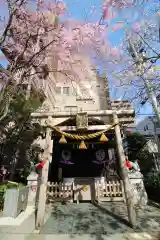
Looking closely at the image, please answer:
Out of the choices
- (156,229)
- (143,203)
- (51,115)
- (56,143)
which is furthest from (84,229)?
(56,143)

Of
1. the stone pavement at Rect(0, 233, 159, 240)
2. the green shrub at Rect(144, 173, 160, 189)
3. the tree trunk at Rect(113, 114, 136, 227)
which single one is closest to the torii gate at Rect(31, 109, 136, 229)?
the tree trunk at Rect(113, 114, 136, 227)

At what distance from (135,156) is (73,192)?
729 cm

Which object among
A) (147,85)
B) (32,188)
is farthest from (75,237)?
(147,85)

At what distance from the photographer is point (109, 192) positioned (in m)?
7.80

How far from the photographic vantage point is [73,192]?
25.9 ft

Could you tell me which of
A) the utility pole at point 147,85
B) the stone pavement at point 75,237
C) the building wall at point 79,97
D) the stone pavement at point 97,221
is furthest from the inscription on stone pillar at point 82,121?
the building wall at point 79,97

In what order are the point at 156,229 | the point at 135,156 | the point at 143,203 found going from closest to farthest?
the point at 156,229
the point at 143,203
the point at 135,156

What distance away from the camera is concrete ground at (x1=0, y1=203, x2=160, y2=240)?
12.9 feet

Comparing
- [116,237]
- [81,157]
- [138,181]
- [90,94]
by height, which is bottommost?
[116,237]

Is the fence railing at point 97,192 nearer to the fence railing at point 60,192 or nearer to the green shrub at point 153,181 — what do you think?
the fence railing at point 60,192

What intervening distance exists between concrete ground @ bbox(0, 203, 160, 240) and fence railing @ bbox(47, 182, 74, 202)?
1547mm

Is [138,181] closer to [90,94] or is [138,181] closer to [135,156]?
[135,156]

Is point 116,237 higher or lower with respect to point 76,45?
lower

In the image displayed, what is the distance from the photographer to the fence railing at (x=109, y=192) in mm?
7691
